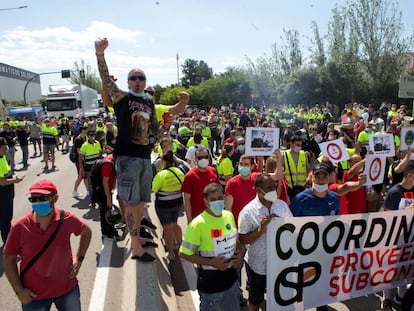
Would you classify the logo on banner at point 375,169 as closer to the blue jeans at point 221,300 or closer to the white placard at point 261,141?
the white placard at point 261,141

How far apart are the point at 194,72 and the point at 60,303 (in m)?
110

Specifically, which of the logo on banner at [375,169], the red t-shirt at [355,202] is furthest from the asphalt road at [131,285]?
the logo on banner at [375,169]

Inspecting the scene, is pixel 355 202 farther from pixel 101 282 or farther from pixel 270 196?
pixel 101 282

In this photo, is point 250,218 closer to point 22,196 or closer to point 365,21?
point 22,196

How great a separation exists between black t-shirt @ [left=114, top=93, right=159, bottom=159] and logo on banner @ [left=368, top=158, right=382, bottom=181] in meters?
2.89

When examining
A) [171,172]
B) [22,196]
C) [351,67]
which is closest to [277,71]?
[351,67]

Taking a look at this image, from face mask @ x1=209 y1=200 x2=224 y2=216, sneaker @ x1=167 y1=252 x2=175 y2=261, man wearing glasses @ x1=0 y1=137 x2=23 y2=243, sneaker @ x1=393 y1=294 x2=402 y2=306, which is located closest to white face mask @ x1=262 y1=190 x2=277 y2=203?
face mask @ x1=209 y1=200 x2=224 y2=216

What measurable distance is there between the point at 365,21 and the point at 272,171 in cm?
3533

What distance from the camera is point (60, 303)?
3.24 metres

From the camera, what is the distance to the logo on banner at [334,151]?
226 inches

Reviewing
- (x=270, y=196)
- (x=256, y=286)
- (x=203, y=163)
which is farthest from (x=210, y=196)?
(x=203, y=163)

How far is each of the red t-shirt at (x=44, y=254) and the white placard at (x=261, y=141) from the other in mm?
3044

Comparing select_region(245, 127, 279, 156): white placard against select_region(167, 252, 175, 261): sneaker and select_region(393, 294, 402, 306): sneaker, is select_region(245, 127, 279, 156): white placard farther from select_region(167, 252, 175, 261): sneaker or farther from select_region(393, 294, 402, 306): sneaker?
select_region(393, 294, 402, 306): sneaker

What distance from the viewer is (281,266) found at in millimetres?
3721
